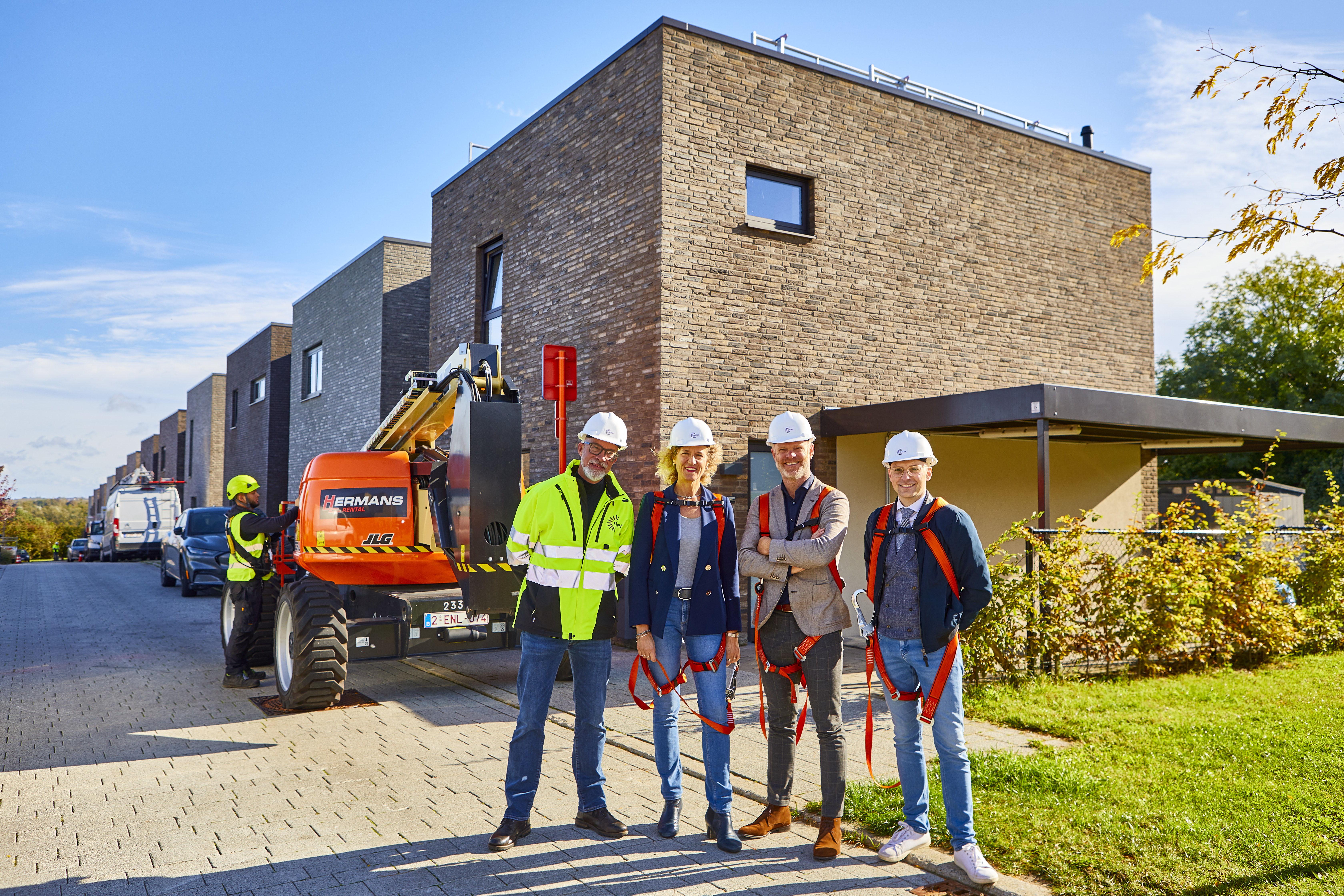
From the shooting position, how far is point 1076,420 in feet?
30.6

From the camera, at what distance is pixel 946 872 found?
4.18m

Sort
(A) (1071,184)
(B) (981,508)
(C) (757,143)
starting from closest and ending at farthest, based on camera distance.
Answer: (C) (757,143), (B) (981,508), (A) (1071,184)

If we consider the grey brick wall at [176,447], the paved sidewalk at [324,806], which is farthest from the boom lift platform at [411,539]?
the grey brick wall at [176,447]

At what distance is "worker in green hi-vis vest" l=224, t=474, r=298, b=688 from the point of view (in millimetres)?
8555

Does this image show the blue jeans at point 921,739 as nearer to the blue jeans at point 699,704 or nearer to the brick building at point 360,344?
the blue jeans at point 699,704

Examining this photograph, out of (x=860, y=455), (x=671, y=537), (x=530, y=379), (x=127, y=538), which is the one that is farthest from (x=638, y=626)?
(x=127, y=538)

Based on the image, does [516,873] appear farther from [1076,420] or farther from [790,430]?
[1076,420]

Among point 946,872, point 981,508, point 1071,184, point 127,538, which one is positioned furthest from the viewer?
point 127,538

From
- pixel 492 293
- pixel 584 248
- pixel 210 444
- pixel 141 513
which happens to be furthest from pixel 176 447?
pixel 584 248

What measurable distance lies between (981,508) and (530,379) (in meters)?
6.93

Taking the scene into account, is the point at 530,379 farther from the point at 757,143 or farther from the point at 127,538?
the point at 127,538

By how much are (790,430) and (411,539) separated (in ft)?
18.4

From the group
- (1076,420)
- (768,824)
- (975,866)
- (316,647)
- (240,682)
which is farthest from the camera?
(1076,420)

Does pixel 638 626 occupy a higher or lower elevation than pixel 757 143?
lower
